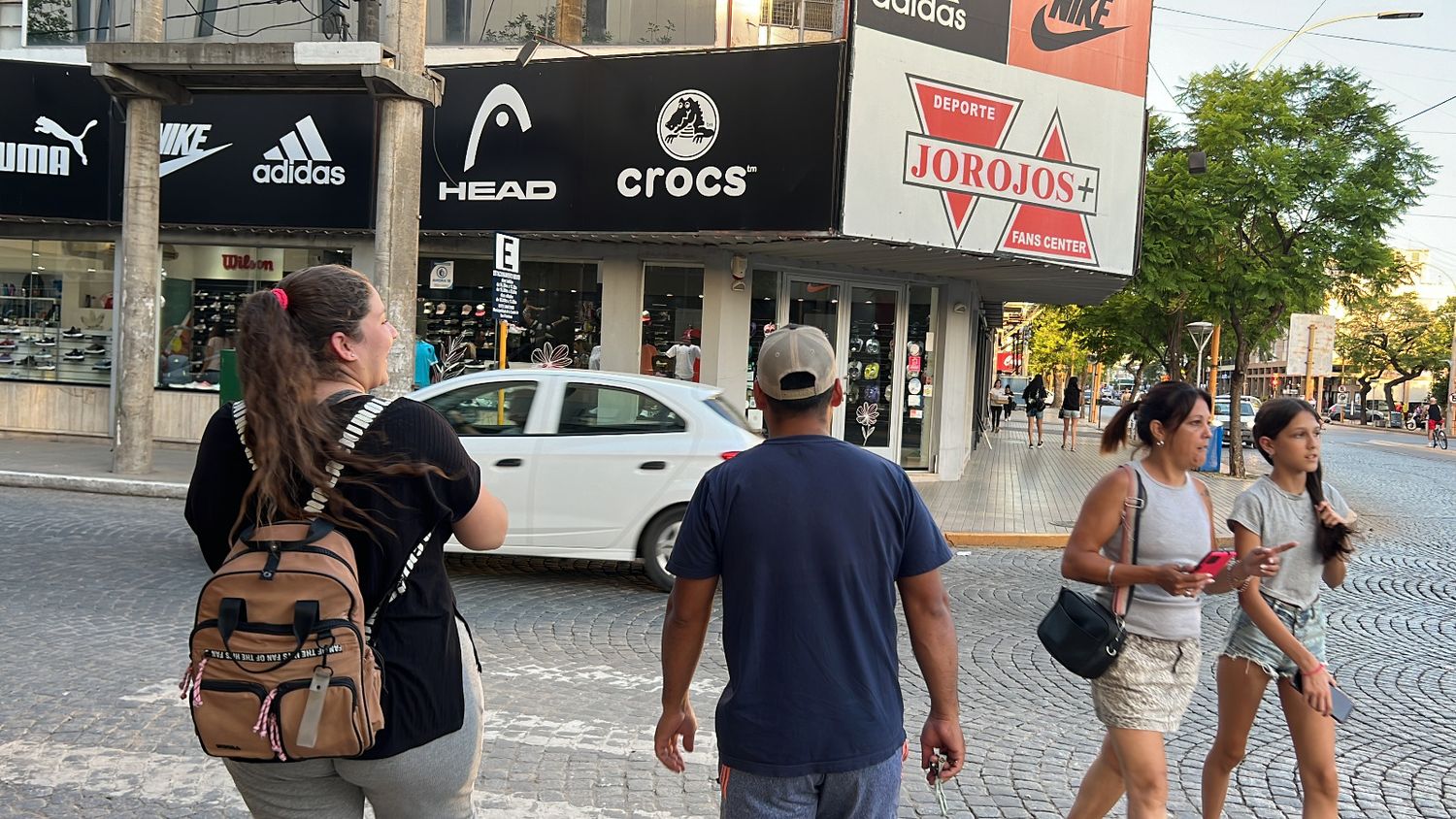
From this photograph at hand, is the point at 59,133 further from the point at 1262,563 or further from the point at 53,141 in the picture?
the point at 1262,563

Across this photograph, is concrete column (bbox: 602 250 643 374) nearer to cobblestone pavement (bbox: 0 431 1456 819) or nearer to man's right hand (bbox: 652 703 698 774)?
cobblestone pavement (bbox: 0 431 1456 819)

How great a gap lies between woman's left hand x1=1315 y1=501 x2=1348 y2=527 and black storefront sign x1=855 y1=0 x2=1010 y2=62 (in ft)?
34.7

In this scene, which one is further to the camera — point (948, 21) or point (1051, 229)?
point (1051, 229)

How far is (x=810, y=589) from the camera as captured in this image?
243 cm

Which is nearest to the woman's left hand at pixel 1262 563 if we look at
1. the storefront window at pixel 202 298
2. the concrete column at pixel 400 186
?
the concrete column at pixel 400 186

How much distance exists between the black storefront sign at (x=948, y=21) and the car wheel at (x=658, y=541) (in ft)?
24.9

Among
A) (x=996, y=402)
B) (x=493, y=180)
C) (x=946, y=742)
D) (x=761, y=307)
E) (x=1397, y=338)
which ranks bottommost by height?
(x=996, y=402)

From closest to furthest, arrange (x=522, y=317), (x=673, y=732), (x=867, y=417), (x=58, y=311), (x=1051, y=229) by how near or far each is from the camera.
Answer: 1. (x=673, y=732)
2. (x=1051, y=229)
3. (x=522, y=317)
4. (x=867, y=417)
5. (x=58, y=311)

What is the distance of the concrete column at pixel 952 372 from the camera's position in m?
17.2

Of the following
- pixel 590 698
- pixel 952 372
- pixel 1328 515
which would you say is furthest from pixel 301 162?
pixel 1328 515

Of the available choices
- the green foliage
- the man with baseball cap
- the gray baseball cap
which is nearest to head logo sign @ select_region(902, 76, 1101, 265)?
the gray baseball cap

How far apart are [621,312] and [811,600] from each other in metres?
13.5

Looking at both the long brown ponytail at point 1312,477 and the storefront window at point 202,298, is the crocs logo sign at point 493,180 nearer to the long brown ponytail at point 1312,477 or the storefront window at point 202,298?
the storefront window at point 202,298

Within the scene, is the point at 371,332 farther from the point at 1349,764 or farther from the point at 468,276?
the point at 468,276
